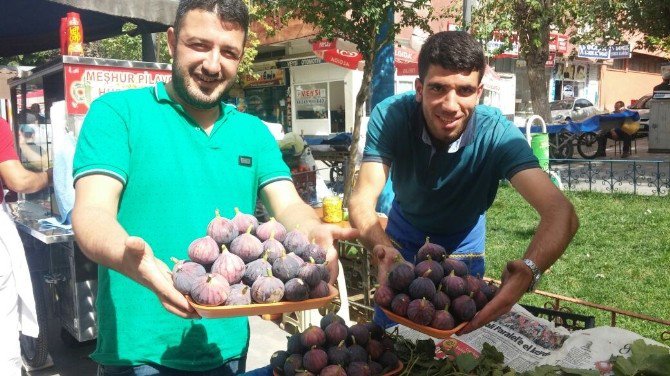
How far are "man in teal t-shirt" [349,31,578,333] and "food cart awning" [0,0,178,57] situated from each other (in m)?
2.42

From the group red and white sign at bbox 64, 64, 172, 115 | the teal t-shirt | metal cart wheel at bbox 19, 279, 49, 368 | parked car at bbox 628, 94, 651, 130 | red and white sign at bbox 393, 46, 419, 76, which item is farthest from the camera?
parked car at bbox 628, 94, 651, 130

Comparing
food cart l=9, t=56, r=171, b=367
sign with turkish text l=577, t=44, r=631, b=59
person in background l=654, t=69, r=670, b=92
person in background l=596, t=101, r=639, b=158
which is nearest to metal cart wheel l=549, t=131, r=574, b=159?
person in background l=596, t=101, r=639, b=158

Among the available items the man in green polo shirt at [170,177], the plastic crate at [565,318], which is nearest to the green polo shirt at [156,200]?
the man in green polo shirt at [170,177]

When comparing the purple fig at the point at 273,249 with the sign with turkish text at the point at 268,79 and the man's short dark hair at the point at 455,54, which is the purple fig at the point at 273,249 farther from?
the sign with turkish text at the point at 268,79

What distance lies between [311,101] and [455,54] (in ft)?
72.2

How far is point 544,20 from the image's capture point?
1350cm

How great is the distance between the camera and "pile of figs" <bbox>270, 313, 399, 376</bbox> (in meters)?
1.84

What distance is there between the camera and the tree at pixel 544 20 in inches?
489

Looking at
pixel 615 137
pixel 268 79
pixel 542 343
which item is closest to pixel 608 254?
pixel 542 343

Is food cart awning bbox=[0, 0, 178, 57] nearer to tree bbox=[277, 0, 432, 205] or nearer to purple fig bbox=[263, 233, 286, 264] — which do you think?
tree bbox=[277, 0, 432, 205]

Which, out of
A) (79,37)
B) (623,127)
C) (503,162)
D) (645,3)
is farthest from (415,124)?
(623,127)

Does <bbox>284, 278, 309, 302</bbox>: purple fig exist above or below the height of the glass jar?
above

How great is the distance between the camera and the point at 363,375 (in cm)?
181

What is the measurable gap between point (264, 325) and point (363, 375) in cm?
361
